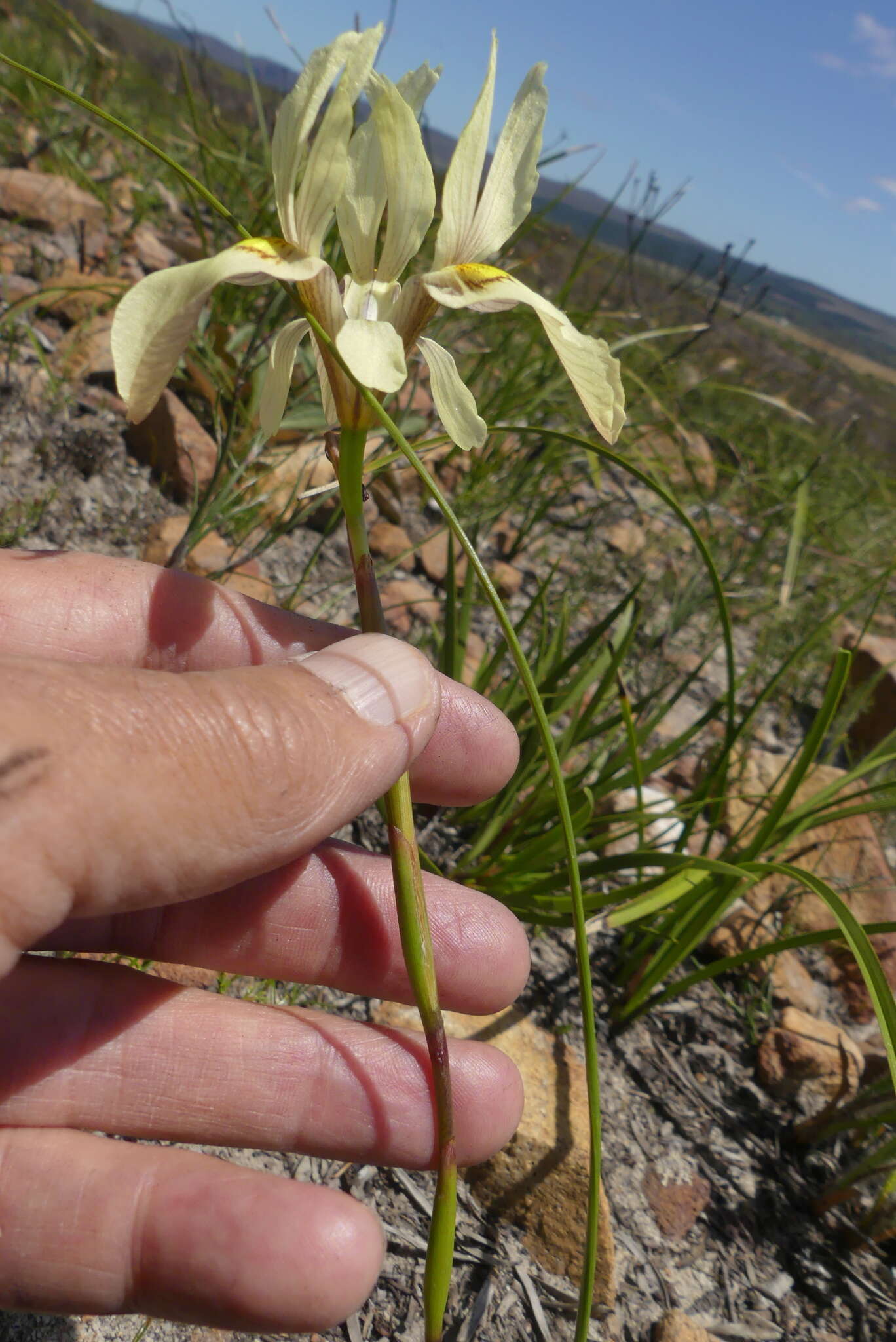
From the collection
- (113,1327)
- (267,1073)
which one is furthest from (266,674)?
(113,1327)

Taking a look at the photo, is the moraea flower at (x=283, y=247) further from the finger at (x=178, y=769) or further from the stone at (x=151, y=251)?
the stone at (x=151, y=251)

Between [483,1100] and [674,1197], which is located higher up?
[483,1100]

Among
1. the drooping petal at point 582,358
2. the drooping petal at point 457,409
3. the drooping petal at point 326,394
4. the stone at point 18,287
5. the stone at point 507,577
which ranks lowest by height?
the stone at point 507,577

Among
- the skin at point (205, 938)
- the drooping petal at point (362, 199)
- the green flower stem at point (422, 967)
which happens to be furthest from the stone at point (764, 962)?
the drooping petal at point (362, 199)

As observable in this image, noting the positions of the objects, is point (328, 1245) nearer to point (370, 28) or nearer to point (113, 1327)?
point (113, 1327)

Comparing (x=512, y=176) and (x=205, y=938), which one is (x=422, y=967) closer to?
(x=205, y=938)

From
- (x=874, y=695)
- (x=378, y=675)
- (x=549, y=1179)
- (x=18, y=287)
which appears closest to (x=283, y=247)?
(x=378, y=675)
